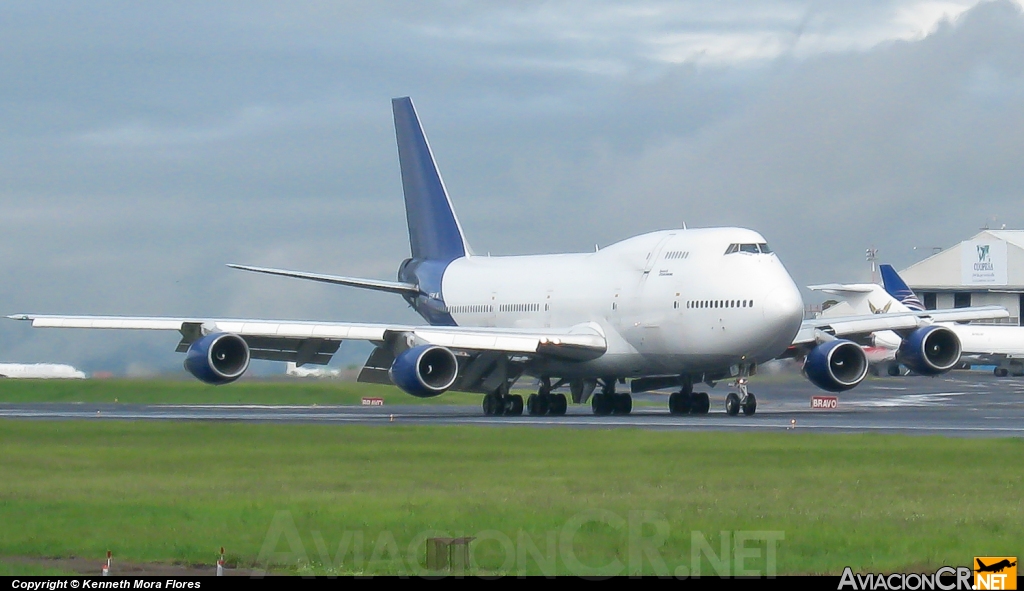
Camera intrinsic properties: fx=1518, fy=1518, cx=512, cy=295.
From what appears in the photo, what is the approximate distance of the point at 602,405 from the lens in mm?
42031

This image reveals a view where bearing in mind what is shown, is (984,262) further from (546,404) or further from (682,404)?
(682,404)

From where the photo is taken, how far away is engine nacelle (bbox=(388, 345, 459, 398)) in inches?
1452

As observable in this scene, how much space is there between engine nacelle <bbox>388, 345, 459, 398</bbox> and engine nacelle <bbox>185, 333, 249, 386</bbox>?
3.73 m

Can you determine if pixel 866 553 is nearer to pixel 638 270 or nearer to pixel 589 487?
pixel 589 487

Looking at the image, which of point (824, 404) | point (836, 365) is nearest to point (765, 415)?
point (836, 365)

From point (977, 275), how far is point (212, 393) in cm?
8230


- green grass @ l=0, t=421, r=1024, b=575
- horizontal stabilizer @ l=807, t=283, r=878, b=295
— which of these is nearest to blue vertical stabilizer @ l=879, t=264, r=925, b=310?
horizontal stabilizer @ l=807, t=283, r=878, b=295

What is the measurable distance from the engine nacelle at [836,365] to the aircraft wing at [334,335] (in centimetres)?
546

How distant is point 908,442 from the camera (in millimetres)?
25297

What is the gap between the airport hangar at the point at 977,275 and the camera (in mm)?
120062

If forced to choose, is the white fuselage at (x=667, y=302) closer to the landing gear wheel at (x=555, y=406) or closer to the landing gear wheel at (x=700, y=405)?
the landing gear wheel at (x=555, y=406)

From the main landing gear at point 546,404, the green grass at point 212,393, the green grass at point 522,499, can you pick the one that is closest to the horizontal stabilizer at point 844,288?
the green grass at point 212,393

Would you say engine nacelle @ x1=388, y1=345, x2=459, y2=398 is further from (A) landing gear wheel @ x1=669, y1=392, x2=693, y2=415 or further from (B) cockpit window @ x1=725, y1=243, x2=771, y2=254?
(B) cockpit window @ x1=725, y1=243, x2=771, y2=254

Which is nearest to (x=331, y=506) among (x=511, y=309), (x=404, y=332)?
(x=404, y=332)
